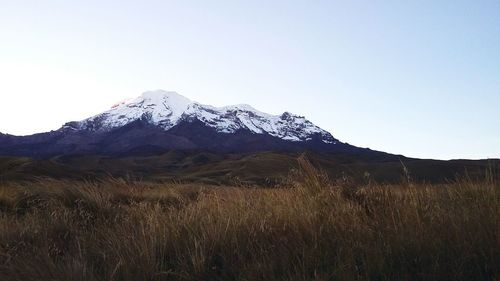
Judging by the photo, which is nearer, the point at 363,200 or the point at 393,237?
the point at 393,237

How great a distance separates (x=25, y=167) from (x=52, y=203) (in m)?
31.6

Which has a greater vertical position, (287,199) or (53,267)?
(287,199)

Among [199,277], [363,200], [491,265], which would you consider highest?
[363,200]

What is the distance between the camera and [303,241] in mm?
4656

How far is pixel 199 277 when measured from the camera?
4.44 m

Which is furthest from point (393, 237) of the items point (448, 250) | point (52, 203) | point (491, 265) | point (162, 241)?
point (52, 203)

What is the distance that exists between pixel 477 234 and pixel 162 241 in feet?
8.89

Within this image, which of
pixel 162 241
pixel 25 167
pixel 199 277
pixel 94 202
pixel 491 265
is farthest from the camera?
pixel 25 167

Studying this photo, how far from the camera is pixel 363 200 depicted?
612 centimetres

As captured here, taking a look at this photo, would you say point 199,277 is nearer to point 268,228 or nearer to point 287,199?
point 268,228

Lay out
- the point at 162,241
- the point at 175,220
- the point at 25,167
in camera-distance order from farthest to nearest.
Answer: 1. the point at 25,167
2. the point at 175,220
3. the point at 162,241

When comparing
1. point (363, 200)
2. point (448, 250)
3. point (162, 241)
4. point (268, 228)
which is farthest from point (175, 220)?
point (448, 250)

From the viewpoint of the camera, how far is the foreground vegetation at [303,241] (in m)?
4.11

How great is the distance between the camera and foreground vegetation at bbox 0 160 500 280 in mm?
4109
